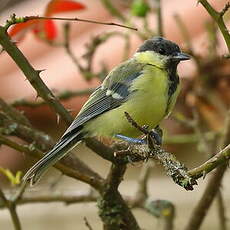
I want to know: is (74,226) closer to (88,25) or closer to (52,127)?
(52,127)

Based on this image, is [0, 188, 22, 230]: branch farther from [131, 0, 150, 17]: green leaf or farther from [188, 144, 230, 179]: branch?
[131, 0, 150, 17]: green leaf

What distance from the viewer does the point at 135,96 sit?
2.51 m

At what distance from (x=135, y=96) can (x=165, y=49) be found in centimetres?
27

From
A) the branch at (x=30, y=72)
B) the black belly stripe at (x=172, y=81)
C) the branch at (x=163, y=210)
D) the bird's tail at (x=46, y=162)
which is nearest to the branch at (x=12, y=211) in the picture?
the bird's tail at (x=46, y=162)

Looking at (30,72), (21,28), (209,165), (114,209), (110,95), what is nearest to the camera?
(209,165)

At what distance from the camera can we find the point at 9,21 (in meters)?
1.67

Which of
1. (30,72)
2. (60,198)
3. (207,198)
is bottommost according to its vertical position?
(207,198)

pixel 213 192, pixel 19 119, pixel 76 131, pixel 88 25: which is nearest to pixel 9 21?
pixel 19 119

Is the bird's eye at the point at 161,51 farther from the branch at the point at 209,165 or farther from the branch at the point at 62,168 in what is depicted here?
the branch at the point at 209,165

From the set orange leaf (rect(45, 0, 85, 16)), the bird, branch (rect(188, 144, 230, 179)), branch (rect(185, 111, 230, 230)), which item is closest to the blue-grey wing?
the bird

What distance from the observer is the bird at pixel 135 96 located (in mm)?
2420

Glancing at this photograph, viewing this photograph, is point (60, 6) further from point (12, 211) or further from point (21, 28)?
point (12, 211)

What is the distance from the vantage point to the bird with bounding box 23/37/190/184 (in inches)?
95.3

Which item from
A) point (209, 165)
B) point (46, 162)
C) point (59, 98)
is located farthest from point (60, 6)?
point (209, 165)
